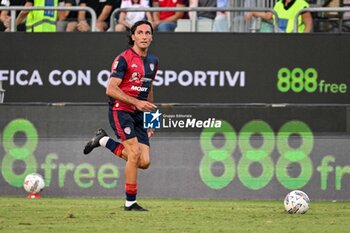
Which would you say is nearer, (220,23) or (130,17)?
(220,23)

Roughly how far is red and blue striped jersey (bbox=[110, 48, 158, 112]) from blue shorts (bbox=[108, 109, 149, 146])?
80 millimetres

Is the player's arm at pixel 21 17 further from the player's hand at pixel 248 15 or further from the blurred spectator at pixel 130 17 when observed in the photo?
the player's hand at pixel 248 15

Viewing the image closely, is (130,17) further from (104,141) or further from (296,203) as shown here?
(296,203)

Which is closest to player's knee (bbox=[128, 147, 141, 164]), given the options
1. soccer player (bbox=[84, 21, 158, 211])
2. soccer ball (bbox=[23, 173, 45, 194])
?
soccer player (bbox=[84, 21, 158, 211])

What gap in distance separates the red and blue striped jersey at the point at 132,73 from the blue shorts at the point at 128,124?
80 mm

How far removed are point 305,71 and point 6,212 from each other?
6.33 m

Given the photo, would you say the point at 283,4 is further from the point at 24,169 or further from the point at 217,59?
the point at 24,169

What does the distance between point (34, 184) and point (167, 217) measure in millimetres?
5022

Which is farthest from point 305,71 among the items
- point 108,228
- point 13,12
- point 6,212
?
point 108,228

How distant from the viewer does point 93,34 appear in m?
18.0

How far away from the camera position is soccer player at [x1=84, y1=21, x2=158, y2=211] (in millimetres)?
13727

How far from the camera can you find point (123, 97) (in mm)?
13562

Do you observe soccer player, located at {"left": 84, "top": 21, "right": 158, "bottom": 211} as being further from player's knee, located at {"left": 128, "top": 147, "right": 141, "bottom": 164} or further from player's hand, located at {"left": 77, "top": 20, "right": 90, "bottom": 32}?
player's hand, located at {"left": 77, "top": 20, "right": 90, "bottom": 32}

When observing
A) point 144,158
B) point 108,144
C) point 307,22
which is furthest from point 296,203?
point 307,22
